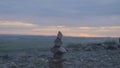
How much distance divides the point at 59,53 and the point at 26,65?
53.2ft

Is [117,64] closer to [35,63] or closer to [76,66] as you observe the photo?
[76,66]

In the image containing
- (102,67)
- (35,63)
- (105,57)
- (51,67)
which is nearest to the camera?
(51,67)

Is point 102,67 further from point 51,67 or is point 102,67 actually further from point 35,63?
point 51,67

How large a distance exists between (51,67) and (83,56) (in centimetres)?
2115

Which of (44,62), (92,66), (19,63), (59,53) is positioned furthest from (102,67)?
(59,53)

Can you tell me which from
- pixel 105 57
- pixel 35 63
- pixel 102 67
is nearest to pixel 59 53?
pixel 102 67

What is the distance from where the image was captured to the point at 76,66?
3017cm

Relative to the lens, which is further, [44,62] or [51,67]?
[44,62]

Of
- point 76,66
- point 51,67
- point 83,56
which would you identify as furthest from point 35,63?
point 51,67

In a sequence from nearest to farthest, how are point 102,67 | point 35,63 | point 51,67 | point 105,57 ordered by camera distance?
point 51,67, point 102,67, point 35,63, point 105,57

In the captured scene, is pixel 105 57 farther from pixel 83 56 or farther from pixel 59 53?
pixel 59 53

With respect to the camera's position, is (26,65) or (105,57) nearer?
(26,65)

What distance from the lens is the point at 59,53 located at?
50.4 feet

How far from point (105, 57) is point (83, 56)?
6.98 ft
